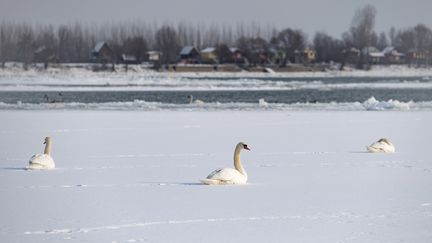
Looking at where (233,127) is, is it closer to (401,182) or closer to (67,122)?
(67,122)

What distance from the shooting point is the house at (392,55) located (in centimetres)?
12175

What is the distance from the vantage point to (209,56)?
325 ft

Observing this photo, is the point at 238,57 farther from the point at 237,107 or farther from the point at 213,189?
the point at 213,189

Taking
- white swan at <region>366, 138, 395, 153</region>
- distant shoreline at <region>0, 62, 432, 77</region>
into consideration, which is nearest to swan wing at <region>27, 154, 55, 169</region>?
white swan at <region>366, 138, 395, 153</region>

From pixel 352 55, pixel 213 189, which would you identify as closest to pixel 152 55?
pixel 352 55

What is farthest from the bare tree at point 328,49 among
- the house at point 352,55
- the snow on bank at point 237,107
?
the snow on bank at point 237,107

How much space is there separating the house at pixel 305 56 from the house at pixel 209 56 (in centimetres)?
1008

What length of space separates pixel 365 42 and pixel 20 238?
4202 inches

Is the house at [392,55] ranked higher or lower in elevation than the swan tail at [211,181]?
lower

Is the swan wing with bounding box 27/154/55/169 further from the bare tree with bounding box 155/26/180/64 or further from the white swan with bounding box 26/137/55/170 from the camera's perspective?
the bare tree with bounding box 155/26/180/64

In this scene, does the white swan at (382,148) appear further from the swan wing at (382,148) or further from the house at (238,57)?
the house at (238,57)

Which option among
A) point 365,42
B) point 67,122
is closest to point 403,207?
point 67,122

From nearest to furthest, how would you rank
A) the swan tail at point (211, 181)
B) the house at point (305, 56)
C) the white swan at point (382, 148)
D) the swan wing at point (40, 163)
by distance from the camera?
the swan tail at point (211, 181), the swan wing at point (40, 163), the white swan at point (382, 148), the house at point (305, 56)

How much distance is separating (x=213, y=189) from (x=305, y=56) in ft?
320
